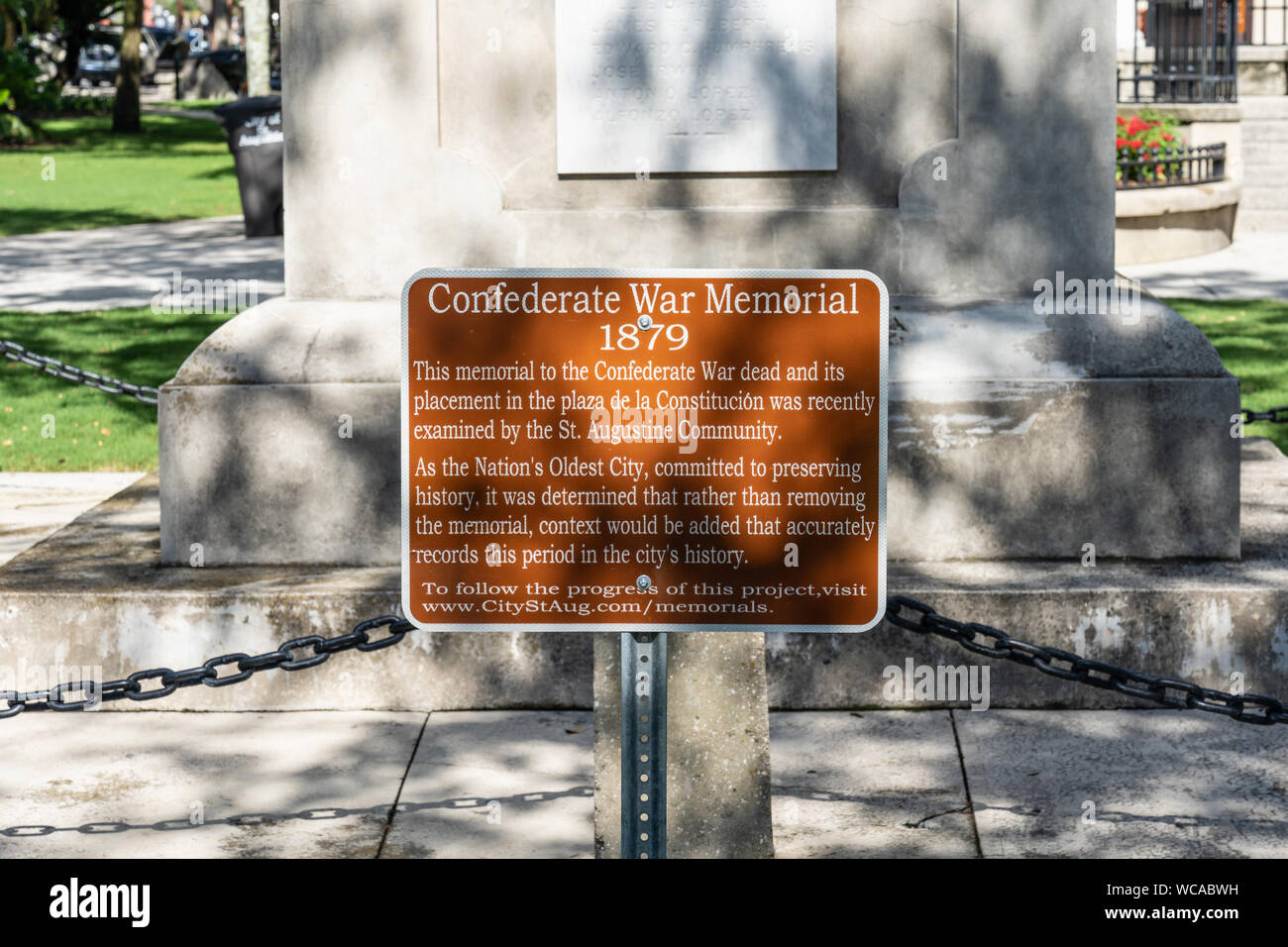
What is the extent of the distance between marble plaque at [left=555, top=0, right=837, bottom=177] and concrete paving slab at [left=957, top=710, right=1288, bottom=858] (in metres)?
2.14

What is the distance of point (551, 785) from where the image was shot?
4852 millimetres

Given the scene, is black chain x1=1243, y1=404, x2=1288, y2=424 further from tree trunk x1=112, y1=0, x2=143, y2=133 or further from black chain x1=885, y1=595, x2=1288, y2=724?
tree trunk x1=112, y1=0, x2=143, y2=133

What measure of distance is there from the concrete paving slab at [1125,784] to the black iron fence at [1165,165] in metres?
12.3

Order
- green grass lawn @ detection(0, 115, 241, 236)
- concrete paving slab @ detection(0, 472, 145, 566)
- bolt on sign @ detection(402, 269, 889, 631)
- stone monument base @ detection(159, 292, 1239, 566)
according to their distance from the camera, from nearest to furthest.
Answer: bolt on sign @ detection(402, 269, 889, 631) → stone monument base @ detection(159, 292, 1239, 566) → concrete paving slab @ detection(0, 472, 145, 566) → green grass lawn @ detection(0, 115, 241, 236)

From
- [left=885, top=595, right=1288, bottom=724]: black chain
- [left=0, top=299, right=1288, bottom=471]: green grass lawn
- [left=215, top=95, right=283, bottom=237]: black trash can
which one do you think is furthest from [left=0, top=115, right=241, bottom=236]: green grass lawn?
[left=885, top=595, right=1288, bottom=724]: black chain

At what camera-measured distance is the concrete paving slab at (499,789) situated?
4.41m

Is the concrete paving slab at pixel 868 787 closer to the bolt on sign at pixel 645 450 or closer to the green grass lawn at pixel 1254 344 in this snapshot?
the bolt on sign at pixel 645 450

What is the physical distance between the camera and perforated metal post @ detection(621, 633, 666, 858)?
11.5ft

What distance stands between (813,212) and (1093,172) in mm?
1006

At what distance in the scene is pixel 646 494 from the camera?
3.44 meters

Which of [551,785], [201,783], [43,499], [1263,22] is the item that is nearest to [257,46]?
[1263,22]

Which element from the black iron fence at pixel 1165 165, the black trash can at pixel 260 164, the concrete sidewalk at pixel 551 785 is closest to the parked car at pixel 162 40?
the black trash can at pixel 260 164
